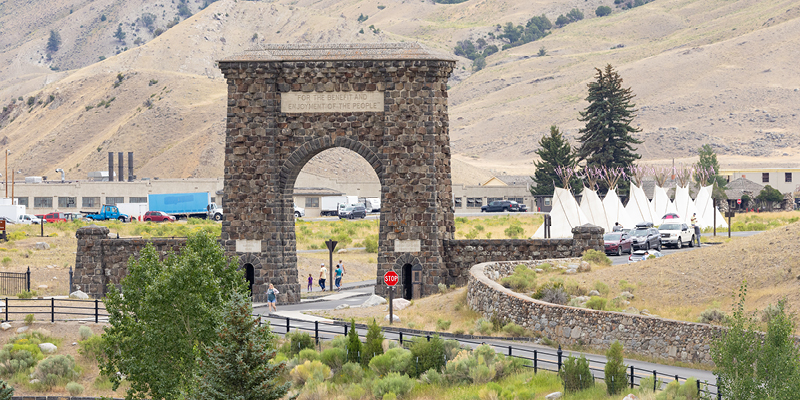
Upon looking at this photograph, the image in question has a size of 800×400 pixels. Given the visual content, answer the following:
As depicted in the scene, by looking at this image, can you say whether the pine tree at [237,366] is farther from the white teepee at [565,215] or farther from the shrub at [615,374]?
the white teepee at [565,215]

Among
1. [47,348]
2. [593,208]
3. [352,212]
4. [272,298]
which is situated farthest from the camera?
[352,212]

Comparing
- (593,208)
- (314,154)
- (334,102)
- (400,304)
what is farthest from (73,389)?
(593,208)

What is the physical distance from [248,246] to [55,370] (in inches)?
426

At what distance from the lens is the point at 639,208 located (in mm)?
66125

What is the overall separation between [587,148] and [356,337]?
73.9m

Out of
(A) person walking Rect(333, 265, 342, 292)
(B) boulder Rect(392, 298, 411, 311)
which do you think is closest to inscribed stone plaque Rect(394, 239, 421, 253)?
A: (B) boulder Rect(392, 298, 411, 311)

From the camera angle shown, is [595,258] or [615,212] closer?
[595,258]

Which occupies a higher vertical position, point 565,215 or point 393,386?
point 565,215

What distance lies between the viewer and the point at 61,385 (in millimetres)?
26188

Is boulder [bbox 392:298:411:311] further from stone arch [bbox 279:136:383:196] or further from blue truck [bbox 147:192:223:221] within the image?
blue truck [bbox 147:192:223:221]

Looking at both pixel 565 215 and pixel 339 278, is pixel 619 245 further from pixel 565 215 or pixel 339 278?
pixel 339 278

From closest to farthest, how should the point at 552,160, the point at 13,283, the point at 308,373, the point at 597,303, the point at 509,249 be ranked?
the point at 308,373 < the point at 597,303 < the point at 509,249 < the point at 13,283 < the point at 552,160

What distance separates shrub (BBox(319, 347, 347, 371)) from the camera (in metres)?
24.8

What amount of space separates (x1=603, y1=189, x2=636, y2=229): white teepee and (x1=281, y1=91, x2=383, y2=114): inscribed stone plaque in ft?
102
